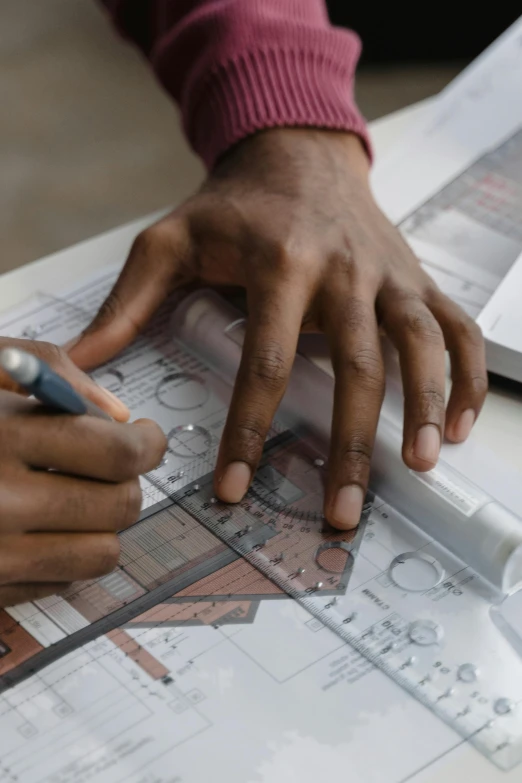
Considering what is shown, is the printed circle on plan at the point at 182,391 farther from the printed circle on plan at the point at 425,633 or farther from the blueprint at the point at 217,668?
the printed circle on plan at the point at 425,633

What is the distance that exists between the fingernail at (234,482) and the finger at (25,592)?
15 cm

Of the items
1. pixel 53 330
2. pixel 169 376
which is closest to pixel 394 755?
pixel 169 376

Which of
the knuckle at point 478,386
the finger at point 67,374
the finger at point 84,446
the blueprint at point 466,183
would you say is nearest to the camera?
the finger at point 84,446

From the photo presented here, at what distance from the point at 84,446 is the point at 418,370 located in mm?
321

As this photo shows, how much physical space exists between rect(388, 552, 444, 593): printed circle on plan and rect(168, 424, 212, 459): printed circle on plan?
195 mm

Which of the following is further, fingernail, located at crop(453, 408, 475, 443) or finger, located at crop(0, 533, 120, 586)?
fingernail, located at crop(453, 408, 475, 443)

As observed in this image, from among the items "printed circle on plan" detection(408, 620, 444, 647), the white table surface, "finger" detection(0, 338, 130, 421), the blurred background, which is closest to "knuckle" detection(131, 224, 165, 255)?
the white table surface

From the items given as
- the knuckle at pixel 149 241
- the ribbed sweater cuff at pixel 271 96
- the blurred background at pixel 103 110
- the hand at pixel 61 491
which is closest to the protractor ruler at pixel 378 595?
the hand at pixel 61 491

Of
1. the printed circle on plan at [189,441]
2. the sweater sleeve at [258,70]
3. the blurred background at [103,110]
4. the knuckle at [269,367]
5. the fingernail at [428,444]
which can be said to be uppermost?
the sweater sleeve at [258,70]

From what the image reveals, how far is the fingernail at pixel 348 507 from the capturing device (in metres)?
0.70

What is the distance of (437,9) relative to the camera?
90.6 inches

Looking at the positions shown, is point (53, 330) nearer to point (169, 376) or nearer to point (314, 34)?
point (169, 376)

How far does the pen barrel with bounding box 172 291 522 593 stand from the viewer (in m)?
0.67

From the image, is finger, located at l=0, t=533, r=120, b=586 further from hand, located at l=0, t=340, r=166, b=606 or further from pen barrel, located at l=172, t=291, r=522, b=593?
pen barrel, located at l=172, t=291, r=522, b=593
